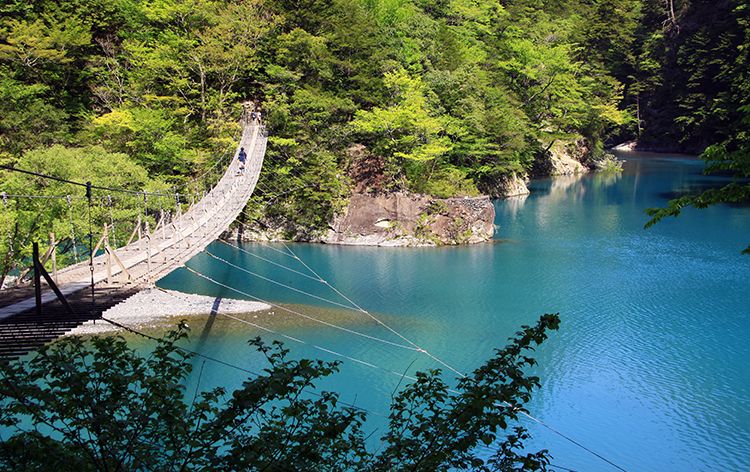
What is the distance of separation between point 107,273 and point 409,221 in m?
11.5

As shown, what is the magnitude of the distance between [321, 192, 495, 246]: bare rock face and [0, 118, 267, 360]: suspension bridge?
150 inches

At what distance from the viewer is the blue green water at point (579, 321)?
824 centimetres

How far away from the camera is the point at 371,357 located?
10344 mm

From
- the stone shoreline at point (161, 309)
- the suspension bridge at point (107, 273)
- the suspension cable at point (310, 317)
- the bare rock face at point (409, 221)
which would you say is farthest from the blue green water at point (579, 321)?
the suspension bridge at point (107, 273)

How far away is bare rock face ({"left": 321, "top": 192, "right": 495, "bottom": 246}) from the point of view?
18.9m

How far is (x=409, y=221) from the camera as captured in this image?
18969mm

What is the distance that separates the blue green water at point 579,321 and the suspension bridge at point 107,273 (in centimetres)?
193

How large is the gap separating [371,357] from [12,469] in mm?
7364

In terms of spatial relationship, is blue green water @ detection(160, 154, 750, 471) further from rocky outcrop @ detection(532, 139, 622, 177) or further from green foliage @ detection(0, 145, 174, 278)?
rocky outcrop @ detection(532, 139, 622, 177)

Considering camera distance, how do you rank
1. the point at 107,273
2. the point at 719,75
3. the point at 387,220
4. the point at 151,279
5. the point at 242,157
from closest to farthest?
the point at 107,273 → the point at 151,279 → the point at 242,157 → the point at 387,220 → the point at 719,75

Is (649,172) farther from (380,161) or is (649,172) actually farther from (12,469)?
(12,469)

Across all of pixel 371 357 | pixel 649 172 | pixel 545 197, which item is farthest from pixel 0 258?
pixel 649 172

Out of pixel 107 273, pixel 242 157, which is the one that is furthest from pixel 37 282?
pixel 242 157

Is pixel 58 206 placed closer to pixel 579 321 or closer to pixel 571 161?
pixel 579 321
